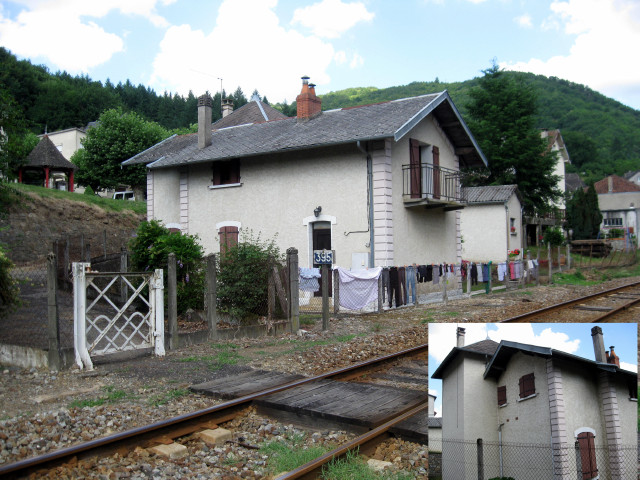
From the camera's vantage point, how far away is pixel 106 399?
627 cm

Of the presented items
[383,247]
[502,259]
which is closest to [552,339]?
[383,247]

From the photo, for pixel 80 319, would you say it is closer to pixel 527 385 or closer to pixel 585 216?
pixel 527 385

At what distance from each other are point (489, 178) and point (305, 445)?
37238 mm

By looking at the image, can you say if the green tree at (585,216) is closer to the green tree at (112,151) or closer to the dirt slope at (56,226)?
the green tree at (112,151)

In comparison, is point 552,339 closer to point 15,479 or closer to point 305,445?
point 305,445

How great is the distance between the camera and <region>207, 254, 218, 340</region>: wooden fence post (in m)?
10.3

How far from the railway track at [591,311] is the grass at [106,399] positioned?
8.04 metres

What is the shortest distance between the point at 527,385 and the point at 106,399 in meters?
5.40

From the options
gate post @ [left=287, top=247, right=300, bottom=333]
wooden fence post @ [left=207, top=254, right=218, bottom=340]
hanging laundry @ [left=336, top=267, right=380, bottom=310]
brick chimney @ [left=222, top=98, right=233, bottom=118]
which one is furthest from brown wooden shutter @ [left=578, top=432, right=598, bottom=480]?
brick chimney @ [left=222, top=98, right=233, bottom=118]

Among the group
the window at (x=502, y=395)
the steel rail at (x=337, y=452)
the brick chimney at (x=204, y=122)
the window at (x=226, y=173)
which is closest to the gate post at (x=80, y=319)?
the steel rail at (x=337, y=452)

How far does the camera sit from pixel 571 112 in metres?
107

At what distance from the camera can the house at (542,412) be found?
204 centimetres

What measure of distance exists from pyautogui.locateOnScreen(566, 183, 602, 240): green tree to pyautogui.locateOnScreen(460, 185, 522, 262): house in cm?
1890

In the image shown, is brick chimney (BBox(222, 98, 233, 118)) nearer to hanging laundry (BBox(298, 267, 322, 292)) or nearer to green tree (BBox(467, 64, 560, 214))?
green tree (BBox(467, 64, 560, 214))
